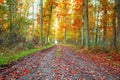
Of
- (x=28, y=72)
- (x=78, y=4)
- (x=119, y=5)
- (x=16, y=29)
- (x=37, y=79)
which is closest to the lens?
(x=37, y=79)

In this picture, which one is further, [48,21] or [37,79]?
[48,21]

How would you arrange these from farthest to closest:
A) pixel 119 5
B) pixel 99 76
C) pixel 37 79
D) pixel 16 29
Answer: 1. pixel 16 29
2. pixel 119 5
3. pixel 99 76
4. pixel 37 79

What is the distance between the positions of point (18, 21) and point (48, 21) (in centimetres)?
→ 1809

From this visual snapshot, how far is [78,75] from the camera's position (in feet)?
29.3

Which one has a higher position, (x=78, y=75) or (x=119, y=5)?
(x=119, y=5)

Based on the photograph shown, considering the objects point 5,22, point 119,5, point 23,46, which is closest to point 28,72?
point 119,5

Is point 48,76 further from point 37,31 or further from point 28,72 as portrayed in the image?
point 37,31

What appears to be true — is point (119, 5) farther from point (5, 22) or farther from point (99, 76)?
point (5, 22)

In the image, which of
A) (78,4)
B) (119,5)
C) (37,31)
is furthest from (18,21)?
(37,31)

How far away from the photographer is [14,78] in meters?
8.45

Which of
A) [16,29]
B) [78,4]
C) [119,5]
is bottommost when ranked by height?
[16,29]

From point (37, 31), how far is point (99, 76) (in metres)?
36.9

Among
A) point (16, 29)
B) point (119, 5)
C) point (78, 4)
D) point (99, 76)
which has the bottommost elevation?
point (99, 76)

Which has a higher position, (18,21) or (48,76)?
(18,21)
